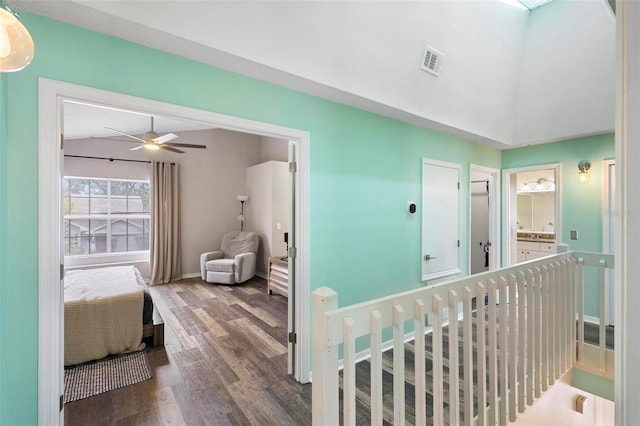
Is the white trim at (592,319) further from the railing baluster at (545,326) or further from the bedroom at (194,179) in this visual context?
the bedroom at (194,179)

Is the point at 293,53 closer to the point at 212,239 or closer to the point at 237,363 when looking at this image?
the point at 237,363

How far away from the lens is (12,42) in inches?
35.9

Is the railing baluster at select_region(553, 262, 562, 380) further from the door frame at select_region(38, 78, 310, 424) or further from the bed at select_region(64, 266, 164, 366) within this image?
the bed at select_region(64, 266, 164, 366)

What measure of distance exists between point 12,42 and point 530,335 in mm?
2968

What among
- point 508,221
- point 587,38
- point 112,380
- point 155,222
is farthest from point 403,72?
point 155,222

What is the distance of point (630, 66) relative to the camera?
1.60ft

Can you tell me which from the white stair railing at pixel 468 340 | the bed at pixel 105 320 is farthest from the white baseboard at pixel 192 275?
the white stair railing at pixel 468 340

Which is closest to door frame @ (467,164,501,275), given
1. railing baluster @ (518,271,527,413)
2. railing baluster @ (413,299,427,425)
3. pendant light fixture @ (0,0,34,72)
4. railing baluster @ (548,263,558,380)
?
railing baluster @ (548,263,558,380)

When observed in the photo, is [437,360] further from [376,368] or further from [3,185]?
[3,185]

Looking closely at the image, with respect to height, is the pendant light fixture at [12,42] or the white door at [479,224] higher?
the pendant light fixture at [12,42]

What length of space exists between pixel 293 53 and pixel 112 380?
3.02m

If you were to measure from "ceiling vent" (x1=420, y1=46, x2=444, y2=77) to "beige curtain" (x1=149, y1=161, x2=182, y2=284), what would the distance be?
199 inches

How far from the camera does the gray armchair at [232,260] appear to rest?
5492 mm

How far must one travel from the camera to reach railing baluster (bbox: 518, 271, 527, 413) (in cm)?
184
